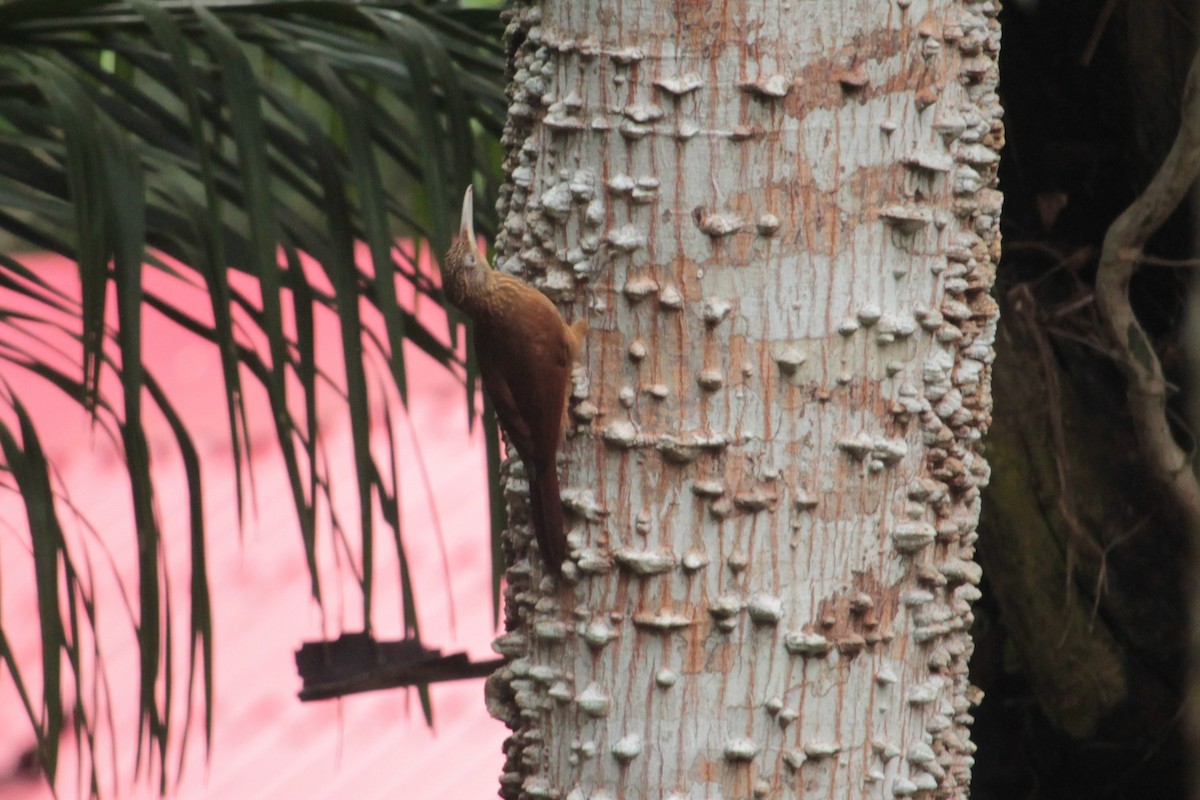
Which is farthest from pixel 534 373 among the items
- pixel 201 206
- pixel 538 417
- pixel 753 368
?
pixel 201 206

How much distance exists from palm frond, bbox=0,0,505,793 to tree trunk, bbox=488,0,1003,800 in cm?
30

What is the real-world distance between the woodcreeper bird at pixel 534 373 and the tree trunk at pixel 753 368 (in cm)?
1

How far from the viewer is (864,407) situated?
2.56ft

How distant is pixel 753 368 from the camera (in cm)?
77

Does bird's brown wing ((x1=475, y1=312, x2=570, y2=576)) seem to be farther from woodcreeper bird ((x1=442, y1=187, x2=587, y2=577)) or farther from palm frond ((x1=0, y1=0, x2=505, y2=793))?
palm frond ((x1=0, y1=0, x2=505, y2=793))

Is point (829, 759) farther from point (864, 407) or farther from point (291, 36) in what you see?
point (291, 36)

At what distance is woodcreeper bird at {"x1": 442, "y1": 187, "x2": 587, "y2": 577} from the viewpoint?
776mm

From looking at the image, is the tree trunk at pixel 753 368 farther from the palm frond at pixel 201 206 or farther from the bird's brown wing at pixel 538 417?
the palm frond at pixel 201 206

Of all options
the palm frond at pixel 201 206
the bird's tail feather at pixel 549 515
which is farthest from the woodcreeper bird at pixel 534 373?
the palm frond at pixel 201 206

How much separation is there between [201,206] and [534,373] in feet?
1.56

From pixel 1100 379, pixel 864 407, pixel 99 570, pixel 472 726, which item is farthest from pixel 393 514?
pixel 99 570

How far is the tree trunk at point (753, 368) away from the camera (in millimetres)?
761

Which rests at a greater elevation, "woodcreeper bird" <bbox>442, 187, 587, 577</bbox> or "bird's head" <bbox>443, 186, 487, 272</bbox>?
"bird's head" <bbox>443, 186, 487, 272</bbox>

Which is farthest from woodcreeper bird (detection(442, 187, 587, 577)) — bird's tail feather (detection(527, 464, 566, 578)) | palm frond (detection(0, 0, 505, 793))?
palm frond (detection(0, 0, 505, 793))
